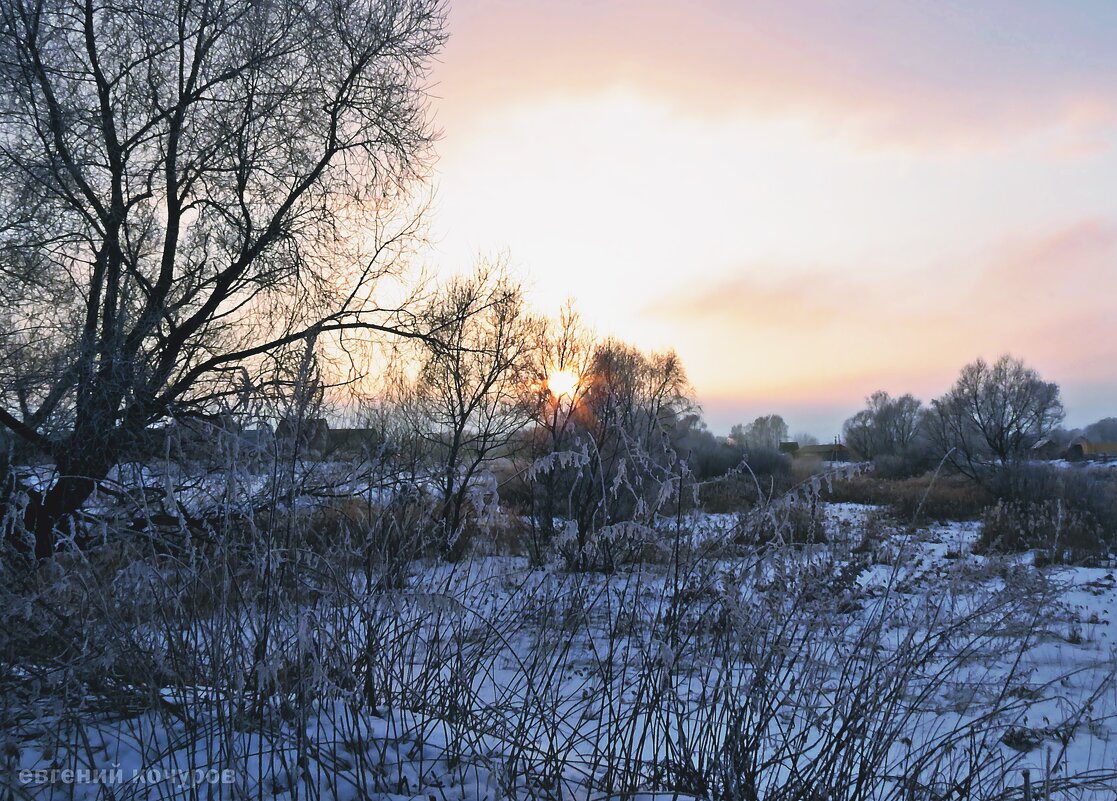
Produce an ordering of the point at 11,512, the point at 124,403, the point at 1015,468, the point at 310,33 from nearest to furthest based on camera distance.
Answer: the point at 11,512
the point at 124,403
the point at 310,33
the point at 1015,468

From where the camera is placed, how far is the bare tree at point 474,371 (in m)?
9.98

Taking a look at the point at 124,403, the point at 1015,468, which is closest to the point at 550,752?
the point at 124,403

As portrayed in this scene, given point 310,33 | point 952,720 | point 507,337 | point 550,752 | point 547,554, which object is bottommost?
point 952,720

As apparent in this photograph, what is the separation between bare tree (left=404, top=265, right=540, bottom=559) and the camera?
9977mm

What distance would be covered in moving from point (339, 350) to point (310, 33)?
149 inches

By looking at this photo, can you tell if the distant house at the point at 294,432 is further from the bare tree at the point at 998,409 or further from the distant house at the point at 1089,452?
the distant house at the point at 1089,452

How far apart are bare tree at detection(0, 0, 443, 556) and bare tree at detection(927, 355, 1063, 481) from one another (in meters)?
34.5

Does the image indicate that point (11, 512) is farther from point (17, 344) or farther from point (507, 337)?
point (507, 337)

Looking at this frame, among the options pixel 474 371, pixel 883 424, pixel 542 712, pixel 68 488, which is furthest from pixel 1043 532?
pixel 883 424

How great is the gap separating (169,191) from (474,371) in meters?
7.01

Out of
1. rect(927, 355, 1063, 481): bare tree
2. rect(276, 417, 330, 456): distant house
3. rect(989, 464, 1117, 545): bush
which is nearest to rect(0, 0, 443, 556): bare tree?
rect(276, 417, 330, 456): distant house

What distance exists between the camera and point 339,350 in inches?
353

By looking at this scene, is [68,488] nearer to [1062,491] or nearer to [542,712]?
[542,712]

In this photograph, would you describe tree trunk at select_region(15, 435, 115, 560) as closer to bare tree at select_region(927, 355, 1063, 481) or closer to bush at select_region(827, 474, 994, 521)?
bush at select_region(827, 474, 994, 521)
